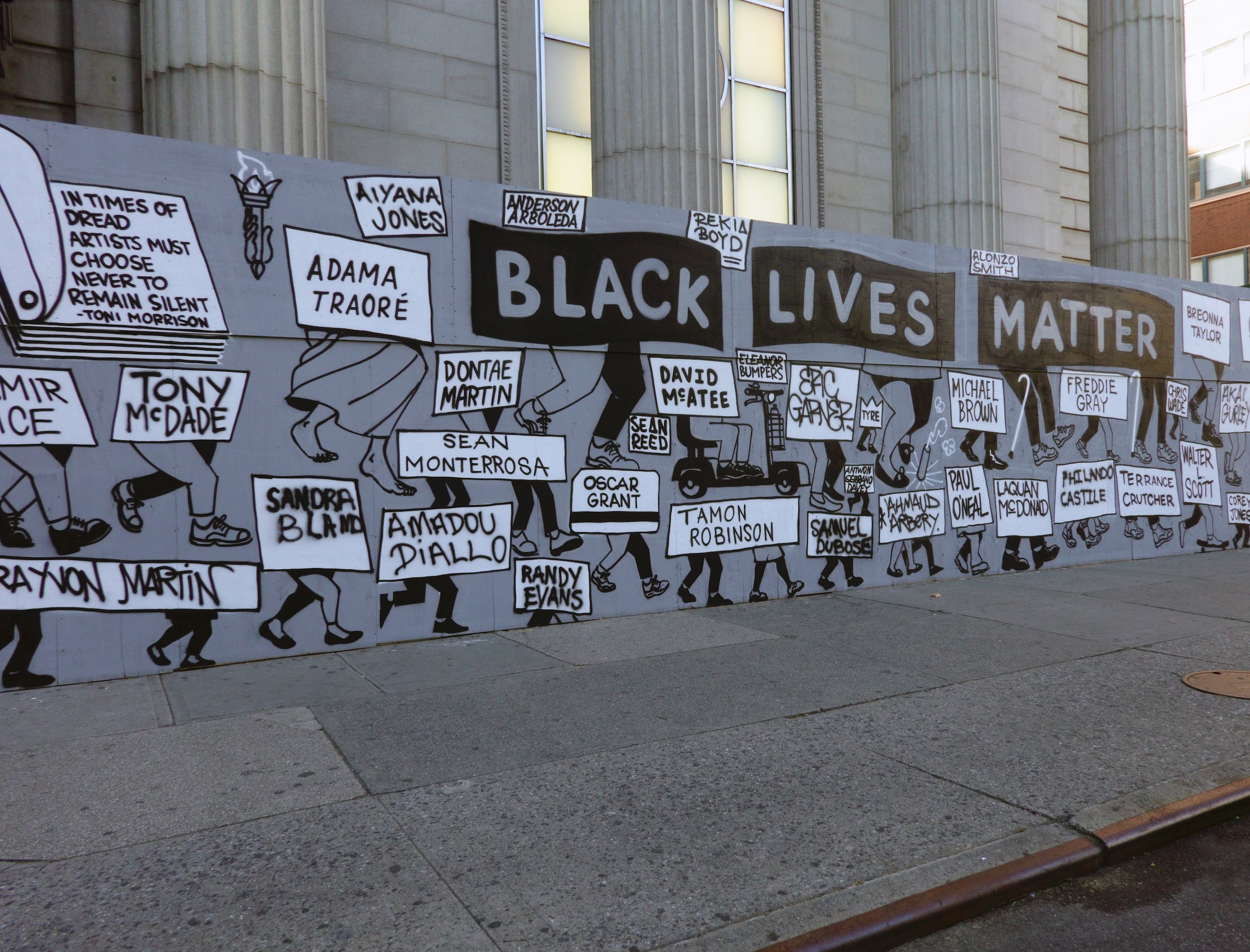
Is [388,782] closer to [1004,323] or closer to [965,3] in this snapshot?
[1004,323]

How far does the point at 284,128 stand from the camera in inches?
332

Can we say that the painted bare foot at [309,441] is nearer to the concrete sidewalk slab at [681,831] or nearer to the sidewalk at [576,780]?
the sidewalk at [576,780]

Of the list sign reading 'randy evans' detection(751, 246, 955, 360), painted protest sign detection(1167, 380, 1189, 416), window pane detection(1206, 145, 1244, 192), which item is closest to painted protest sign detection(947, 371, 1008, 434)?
sign reading 'randy evans' detection(751, 246, 955, 360)

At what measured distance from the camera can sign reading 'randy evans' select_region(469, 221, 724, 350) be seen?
6.57 meters

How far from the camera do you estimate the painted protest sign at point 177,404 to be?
17.7ft

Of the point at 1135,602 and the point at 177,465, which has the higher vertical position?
the point at 177,465

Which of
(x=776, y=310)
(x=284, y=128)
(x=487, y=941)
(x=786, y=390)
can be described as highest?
(x=284, y=128)

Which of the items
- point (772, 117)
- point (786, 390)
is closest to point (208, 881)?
point (786, 390)

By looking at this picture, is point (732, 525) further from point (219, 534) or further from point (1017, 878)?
point (1017, 878)

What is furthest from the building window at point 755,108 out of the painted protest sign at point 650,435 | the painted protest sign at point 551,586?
the painted protest sign at point 551,586

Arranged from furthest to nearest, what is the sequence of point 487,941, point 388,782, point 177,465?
point 177,465 < point 388,782 < point 487,941

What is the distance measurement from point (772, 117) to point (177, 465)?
443 inches

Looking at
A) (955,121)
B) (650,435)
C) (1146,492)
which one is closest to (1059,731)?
(650,435)

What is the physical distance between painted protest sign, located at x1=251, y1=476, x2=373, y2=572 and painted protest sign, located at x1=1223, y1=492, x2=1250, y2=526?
411 inches
